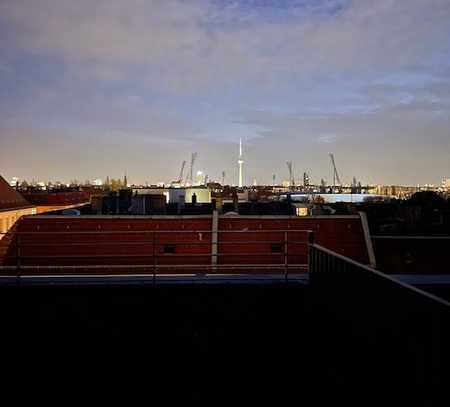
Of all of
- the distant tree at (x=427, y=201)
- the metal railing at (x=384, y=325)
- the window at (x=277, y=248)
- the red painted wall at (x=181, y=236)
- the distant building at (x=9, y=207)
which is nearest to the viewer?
the metal railing at (x=384, y=325)

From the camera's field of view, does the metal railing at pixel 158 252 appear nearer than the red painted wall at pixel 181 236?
Yes

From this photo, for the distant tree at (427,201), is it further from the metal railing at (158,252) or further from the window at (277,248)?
the metal railing at (158,252)

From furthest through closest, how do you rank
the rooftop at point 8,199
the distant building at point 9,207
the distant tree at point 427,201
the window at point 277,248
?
the distant tree at point 427,201, the rooftop at point 8,199, the distant building at point 9,207, the window at point 277,248

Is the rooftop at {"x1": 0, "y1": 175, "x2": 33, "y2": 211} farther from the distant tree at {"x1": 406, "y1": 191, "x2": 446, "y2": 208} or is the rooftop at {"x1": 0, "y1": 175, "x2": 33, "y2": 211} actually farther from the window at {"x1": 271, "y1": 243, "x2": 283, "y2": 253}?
the distant tree at {"x1": 406, "y1": 191, "x2": 446, "y2": 208}

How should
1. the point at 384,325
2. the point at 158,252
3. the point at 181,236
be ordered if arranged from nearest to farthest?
the point at 384,325 → the point at 158,252 → the point at 181,236

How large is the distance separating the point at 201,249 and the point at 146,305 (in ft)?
40.5

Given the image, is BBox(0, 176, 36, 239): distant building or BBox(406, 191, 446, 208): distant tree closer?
BBox(0, 176, 36, 239): distant building

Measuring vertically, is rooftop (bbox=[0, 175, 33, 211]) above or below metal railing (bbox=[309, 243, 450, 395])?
above

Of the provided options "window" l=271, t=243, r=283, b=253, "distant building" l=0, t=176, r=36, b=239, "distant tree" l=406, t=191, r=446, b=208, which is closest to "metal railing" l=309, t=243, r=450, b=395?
"window" l=271, t=243, r=283, b=253

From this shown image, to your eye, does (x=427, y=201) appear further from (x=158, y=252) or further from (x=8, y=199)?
(x=8, y=199)

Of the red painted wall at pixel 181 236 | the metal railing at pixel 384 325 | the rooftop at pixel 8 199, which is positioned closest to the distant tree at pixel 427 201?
the red painted wall at pixel 181 236

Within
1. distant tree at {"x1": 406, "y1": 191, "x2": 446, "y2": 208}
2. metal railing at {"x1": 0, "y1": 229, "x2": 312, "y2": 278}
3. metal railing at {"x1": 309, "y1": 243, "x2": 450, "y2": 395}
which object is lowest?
metal railing at {"x1": 0, "y1": 229, "x2": 312, "y2": 278}

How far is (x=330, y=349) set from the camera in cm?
481

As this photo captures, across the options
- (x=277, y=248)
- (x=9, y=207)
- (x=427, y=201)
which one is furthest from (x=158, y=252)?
(x=427, y=201)
